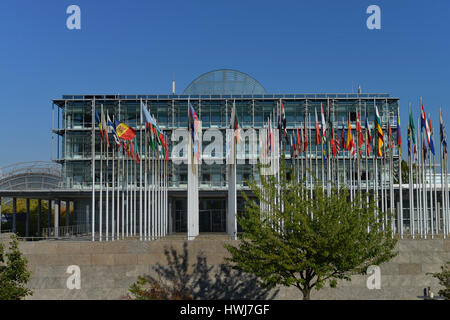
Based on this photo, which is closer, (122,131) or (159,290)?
(159,290)

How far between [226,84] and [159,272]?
41.1 meters

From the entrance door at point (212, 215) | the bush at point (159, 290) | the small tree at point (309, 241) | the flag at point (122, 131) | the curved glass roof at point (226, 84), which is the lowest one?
the bush at point (159, 290)

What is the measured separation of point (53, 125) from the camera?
198 ft

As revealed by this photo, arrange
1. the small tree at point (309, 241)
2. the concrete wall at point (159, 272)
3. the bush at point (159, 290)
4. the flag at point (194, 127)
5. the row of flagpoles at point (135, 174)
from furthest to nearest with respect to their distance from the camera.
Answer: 1. the row of flagpoles at point (135, 174)
2. the flag at point (194, 127)
3. the concrete wall at point (159, 272)
4. the bush at point (159, 290)
5. the small tree at point (309, 241)

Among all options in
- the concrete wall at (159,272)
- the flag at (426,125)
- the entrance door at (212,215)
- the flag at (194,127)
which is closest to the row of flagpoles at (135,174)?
the concrete wall at (159,272)

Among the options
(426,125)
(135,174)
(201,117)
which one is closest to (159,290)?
(135,174)

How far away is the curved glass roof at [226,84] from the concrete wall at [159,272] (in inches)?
1548

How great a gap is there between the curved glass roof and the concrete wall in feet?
129

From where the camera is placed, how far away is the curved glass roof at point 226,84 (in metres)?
66.6

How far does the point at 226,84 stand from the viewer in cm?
6688

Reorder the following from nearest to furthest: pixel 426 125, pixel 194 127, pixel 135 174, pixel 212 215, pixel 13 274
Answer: pixel 13 274 → pixel 194 127 → pixel 426 125 → pixel 135 174 → pixel 212 215

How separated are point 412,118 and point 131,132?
21050mm

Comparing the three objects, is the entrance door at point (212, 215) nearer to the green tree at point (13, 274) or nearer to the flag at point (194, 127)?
the flag at point (194, 127)

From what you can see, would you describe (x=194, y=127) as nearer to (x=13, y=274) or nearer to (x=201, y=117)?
(x=13, y=274)
